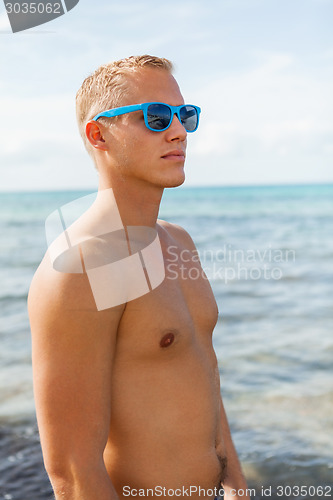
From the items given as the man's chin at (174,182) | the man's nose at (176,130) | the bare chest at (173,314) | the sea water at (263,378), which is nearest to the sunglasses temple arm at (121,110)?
the man's nose at (176,130)

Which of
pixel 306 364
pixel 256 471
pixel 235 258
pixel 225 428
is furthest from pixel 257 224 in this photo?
pixel 225 428

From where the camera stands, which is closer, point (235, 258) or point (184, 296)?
point (184, 296)

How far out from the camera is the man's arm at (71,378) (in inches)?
63.8

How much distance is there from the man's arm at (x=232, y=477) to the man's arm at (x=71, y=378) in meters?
0.70

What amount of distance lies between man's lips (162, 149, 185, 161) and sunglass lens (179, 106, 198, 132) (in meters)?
0.13

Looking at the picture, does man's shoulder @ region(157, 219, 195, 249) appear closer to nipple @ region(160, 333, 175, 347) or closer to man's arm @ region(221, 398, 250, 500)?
nipple @ region(160, 333, 175, 347)

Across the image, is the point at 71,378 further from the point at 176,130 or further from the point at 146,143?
the point at 176,130

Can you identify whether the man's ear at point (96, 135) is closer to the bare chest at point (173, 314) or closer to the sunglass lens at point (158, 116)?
the sunglass lens at point (158, 116)

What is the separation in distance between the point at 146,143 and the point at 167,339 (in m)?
0.69

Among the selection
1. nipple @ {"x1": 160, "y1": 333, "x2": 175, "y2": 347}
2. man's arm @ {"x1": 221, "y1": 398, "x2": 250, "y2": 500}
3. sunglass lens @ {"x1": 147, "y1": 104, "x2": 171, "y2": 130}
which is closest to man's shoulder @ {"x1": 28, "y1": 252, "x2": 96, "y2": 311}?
nipple @ {"x1": 160, "y1": 333, "x2": 175, "y2": 347}

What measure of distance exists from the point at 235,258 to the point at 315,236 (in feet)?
18.7

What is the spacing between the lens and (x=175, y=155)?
2.00 m

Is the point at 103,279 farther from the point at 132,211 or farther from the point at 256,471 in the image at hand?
the point at 256,471

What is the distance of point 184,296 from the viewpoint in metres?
2.17
